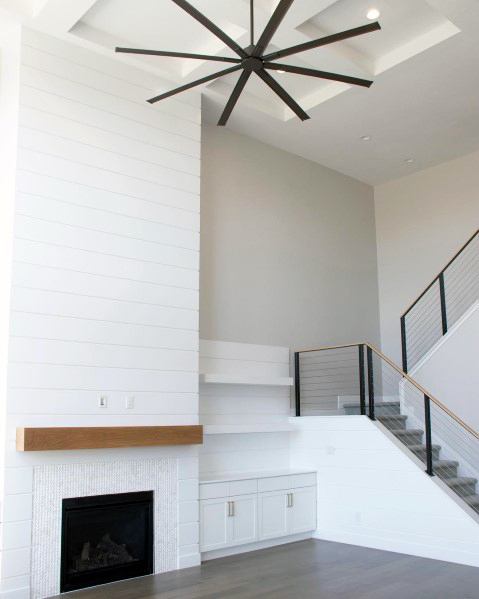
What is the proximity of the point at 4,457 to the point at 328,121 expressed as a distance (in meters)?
5.23

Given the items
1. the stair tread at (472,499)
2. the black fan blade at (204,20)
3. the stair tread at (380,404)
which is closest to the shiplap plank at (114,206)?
the black fan blade at (204,20)

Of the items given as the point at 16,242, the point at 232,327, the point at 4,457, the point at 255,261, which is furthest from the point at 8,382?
the point at 255,261

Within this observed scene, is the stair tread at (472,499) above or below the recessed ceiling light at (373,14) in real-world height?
below

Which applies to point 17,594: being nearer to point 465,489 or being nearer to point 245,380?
point 245,380

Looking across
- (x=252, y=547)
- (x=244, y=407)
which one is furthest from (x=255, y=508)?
(x=244, y=407)

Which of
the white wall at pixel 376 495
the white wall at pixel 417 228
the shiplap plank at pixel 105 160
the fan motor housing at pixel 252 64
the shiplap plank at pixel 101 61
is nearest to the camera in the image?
the fan motor housing at pixel 252 64

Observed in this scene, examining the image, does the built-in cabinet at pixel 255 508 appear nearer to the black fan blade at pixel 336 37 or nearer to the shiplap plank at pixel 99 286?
the shiplap plank at pixel 99 286

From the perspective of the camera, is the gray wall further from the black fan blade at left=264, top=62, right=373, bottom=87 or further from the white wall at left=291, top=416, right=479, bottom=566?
the black fan blade at left=264, top=62, right=373, bottom=87

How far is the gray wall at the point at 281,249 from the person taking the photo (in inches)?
302

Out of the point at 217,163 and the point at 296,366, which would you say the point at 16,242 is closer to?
the point at 217,163

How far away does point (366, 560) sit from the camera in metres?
6.41

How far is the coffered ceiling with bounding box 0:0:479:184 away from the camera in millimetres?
5762

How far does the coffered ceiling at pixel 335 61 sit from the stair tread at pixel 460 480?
419 cm

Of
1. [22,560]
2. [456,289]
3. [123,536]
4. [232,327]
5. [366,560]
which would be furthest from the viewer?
[456,289]
